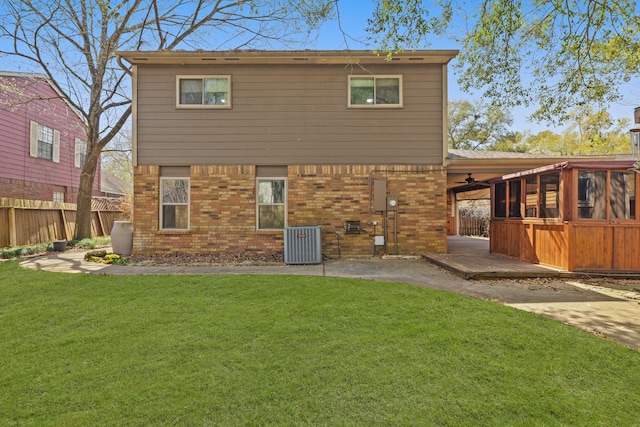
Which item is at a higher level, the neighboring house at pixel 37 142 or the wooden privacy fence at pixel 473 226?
the neighboring house at pixel 37 142

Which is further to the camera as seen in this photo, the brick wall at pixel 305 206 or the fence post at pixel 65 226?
the fence post at pixel 65 226

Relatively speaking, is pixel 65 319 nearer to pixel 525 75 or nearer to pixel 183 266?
pixel 183 266

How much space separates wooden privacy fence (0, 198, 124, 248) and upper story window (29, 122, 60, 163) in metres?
2.81

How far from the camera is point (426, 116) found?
8641mm

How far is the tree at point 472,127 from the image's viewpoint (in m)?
26.0

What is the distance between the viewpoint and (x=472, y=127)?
26.3 metres

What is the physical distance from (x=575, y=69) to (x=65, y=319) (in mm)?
8903

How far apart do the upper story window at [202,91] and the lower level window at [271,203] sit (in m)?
2.56

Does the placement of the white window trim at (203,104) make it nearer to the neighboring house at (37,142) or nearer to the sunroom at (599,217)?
the neighboring house at (37,142)

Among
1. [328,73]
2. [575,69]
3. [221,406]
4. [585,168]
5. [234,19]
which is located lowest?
[221,406]

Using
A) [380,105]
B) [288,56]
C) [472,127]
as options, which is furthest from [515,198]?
[472,127]

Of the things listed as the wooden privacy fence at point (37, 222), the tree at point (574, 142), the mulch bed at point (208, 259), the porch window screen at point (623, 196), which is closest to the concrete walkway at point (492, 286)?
the mulch bed at point (208, 259)

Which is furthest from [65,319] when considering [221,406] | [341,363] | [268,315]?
[341,363]

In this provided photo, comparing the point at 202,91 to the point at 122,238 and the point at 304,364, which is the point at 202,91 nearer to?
the point at 122,238
